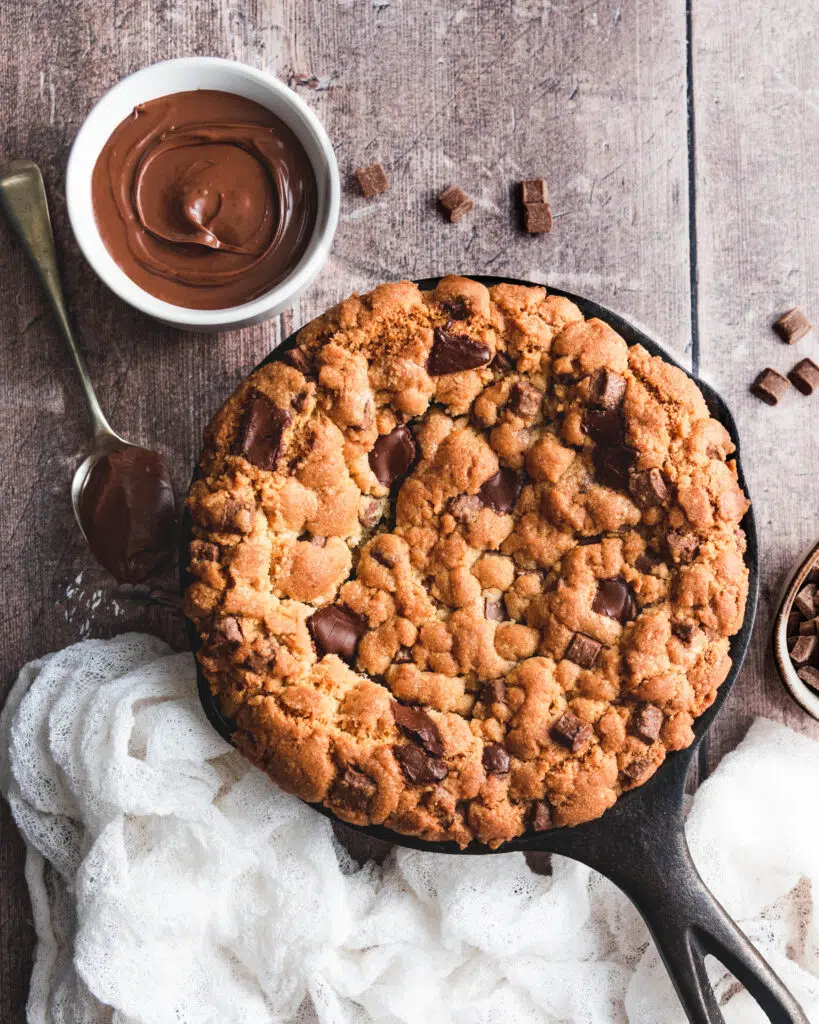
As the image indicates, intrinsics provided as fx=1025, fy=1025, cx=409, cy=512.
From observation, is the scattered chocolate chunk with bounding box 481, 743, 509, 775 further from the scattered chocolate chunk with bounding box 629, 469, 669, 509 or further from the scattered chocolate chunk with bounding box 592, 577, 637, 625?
the scattered chocolate chunk with bounding box 629, 469, 669, 509

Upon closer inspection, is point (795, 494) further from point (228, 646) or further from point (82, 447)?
point (82, 447)

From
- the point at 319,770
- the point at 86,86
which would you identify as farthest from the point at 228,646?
the point at 86,86

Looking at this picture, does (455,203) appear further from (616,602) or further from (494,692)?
(494,692)

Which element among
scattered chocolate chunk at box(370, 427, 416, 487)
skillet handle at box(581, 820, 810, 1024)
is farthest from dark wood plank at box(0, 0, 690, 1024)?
skillet handle at box(581, 820, 810, 1024)

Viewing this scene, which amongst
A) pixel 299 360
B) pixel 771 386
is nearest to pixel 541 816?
pixel 299 360

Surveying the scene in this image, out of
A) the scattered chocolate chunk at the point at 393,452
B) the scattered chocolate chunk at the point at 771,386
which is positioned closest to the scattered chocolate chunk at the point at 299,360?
the scattered chocolate chunk at the point at 393,452

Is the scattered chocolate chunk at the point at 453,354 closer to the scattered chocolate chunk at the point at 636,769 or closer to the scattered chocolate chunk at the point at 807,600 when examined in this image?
the scattered chocolate chunk at the point at 636,769
